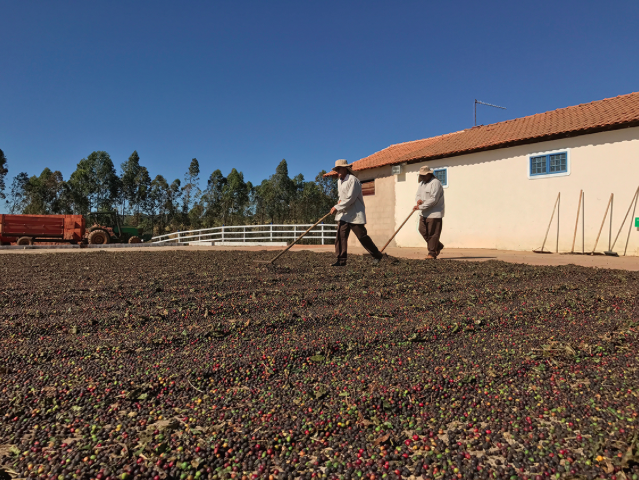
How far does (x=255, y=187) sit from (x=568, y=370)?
4399cm

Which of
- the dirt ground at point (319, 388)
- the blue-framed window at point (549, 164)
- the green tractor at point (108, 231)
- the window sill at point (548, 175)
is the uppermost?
the blue-framed window at point (549, 164)

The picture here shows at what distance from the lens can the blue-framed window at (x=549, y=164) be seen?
1070cm

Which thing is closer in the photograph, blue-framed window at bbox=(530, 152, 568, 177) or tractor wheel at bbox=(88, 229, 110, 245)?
blue-framed window at bbox=(530, 152, 568, 177)

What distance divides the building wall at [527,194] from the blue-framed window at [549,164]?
15 centimetres

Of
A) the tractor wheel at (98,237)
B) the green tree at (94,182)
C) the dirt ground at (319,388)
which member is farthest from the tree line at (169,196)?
the dirt ground at (319,388)

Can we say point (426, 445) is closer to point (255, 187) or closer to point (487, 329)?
point (487, 329)

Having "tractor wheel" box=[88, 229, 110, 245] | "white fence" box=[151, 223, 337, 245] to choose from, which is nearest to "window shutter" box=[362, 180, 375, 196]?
"white fence" box=[151, 223, 337, 245]

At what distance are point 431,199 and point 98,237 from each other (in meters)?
17.4

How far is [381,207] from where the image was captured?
50.4 feet

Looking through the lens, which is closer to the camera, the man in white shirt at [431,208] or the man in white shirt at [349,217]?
the man in white shirt at [349,217]

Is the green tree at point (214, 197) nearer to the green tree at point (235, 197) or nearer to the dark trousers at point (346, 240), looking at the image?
Result: the green tree at point (235, 197)

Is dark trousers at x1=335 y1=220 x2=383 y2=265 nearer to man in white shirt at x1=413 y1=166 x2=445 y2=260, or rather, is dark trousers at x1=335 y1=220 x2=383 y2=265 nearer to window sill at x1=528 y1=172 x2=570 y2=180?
man in white shirt at x1=413 y1=166 x2=445 y2=260

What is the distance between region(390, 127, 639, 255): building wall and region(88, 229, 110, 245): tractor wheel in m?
14.2

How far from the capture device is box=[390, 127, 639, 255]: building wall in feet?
31.8
